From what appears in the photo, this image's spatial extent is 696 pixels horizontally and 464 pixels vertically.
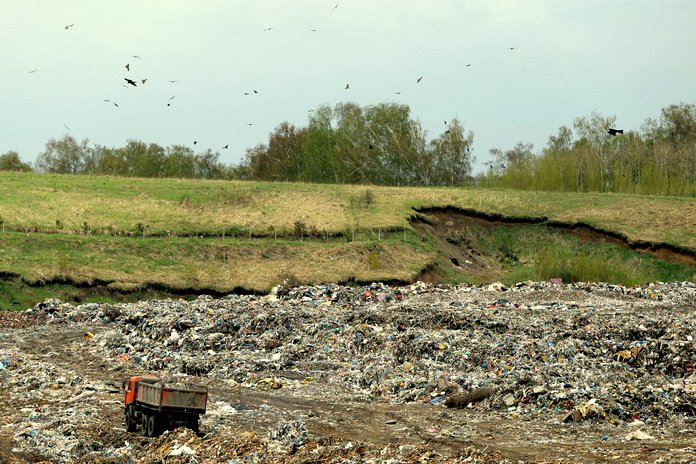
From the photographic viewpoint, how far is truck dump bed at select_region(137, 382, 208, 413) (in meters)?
12.9

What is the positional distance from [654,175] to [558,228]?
14.7m

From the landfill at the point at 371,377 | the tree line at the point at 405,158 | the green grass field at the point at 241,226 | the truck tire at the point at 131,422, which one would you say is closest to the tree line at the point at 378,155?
the tree line at the point at 405,158

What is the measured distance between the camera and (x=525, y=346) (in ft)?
65.4

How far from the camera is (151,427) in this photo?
1316 cm

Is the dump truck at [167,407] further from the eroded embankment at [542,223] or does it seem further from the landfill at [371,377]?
the eroded embankment at [542,223]

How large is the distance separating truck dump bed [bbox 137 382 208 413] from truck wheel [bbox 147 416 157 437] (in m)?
0.24

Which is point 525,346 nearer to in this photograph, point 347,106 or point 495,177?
point 495,177

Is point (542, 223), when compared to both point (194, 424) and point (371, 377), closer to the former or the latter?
point (371, 377)

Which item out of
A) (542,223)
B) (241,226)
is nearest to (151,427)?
(241,226)

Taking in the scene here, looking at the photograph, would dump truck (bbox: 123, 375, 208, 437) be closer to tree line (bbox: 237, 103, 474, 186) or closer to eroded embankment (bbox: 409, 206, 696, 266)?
eroded embankment (bbox: 409, 206, 696, 266)

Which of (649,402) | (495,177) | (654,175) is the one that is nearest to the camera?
(649,402)

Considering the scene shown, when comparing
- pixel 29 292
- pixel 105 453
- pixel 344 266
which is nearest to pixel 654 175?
pixel 344 266

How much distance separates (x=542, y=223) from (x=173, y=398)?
127 feet

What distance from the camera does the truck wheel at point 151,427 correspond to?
1310 centimetres
